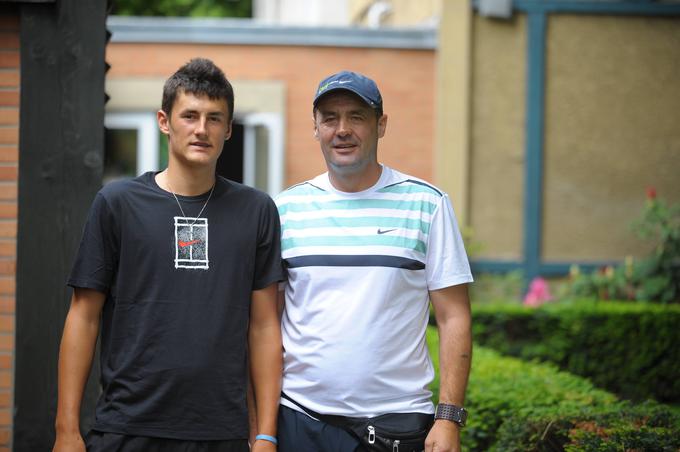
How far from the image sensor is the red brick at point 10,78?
4.01m

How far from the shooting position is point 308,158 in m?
11.6

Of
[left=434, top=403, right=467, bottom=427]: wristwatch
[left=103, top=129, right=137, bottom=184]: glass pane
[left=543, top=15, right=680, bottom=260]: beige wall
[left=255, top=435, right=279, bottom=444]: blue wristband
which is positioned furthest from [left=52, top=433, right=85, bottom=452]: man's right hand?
[left=543, top=15, right=680, bottom=260]: beige wall

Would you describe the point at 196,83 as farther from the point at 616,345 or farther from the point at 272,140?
the point at 272,140

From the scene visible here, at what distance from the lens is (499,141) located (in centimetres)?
1136

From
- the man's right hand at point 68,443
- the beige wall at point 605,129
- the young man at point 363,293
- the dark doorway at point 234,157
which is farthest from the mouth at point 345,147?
the beige wall at point 605,129

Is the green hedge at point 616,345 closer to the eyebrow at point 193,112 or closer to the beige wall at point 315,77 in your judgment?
the beige wall at point 315,77

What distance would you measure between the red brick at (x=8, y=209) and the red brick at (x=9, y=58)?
587mm

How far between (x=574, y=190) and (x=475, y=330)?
2.68 metres

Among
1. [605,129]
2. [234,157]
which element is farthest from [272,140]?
[605,129]

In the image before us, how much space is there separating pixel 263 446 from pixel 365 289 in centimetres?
63

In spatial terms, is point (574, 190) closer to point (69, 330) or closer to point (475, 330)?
point (475, 330)

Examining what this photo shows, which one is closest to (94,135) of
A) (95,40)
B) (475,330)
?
(95,40)

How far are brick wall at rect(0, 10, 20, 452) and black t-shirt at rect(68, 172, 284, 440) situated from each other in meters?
1.06

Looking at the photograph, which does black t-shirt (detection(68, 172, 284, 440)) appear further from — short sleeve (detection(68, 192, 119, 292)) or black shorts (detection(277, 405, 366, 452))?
black shorts (detection(277, 405, 366, 452))
